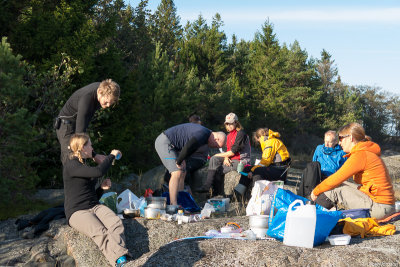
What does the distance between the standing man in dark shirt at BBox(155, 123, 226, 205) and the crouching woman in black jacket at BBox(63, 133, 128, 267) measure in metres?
1.34

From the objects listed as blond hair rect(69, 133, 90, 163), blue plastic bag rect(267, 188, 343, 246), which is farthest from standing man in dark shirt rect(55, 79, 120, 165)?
blue plastic bag rect(267, 188, 343, 246)

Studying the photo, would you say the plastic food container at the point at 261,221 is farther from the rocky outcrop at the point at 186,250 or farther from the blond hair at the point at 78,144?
the blond hair at the point at 78,144

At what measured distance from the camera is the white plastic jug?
4.18 m

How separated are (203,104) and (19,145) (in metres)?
12.8

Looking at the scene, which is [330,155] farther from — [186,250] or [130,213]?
[186,250]

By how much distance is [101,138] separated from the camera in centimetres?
1121

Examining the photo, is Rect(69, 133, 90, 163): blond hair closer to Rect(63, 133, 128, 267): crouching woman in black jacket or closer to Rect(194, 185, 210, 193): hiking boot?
Rect(63, 133, 128, 267): crouching woman in black jacket

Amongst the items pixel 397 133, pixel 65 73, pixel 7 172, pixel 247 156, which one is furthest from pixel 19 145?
pixel 397 133

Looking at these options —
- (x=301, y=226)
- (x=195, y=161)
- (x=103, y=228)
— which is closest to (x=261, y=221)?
(x=301, y=226)

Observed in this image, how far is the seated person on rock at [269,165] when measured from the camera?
7.57 m

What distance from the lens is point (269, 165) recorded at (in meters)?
7.66

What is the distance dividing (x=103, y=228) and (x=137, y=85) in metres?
8.21

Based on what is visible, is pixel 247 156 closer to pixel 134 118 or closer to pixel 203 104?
pixel 134 118

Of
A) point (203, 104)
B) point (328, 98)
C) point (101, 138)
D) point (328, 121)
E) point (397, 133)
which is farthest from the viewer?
point (397, 133)
